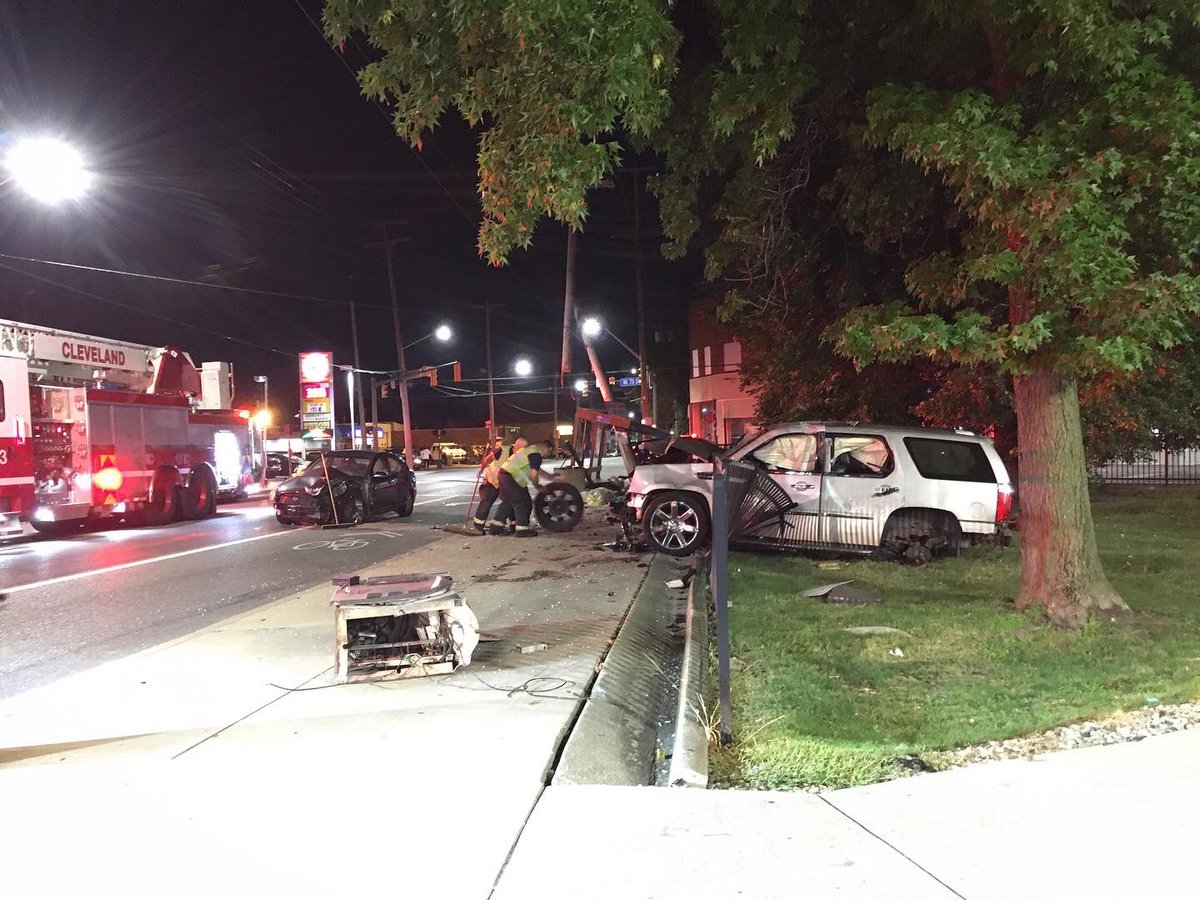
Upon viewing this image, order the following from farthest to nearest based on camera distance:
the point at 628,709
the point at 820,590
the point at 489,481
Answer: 1. the point at 489,481
2. the point at 820,590
3. the point at 628,709

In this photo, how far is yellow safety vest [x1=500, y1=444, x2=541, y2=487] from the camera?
13148mm

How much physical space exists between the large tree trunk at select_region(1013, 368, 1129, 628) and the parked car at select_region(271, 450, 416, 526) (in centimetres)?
1242

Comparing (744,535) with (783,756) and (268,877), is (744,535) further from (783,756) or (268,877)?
(268,877)

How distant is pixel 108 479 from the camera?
52.7ft

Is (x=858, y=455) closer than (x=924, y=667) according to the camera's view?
No

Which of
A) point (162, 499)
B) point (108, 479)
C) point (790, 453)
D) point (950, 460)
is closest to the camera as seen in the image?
point (950, 460)

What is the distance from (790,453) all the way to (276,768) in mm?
7313

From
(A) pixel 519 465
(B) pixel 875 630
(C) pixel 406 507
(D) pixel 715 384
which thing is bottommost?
(B) pixel 875 630

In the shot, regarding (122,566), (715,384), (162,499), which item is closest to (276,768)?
(122,566)

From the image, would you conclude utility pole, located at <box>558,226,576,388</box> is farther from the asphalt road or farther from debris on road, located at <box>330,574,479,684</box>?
debris on road, located at <box>330,574,479,684</box>

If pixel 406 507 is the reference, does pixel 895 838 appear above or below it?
below

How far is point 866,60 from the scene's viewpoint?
23.5 feet

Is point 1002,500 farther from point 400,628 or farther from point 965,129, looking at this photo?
point 400,628

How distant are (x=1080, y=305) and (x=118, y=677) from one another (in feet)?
23.8
